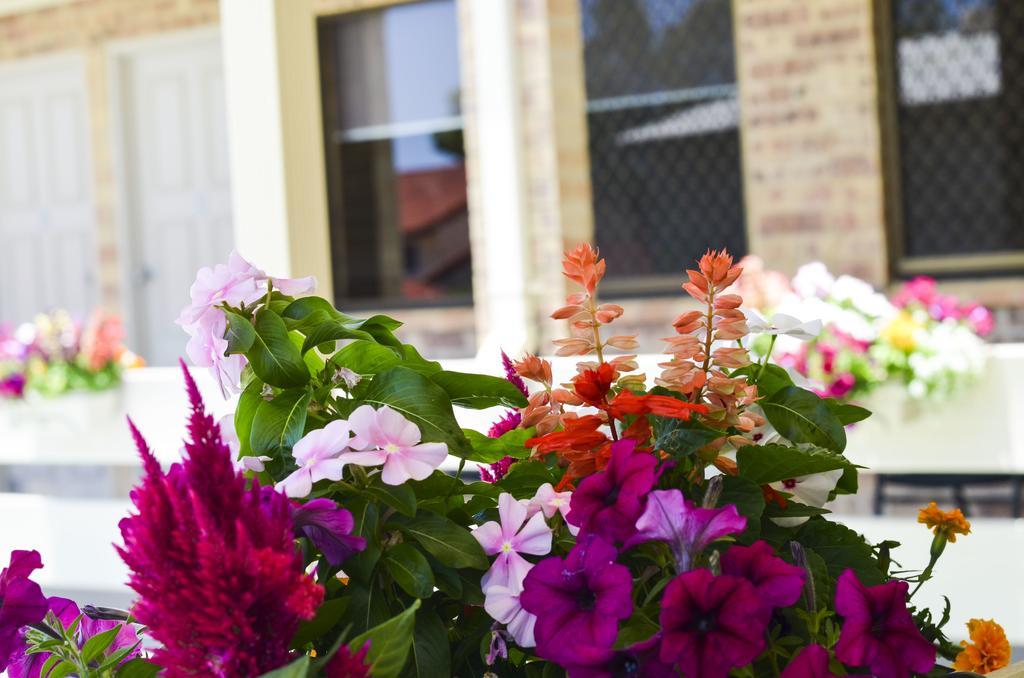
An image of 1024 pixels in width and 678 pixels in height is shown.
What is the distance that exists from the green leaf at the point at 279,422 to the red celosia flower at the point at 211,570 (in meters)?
0.18

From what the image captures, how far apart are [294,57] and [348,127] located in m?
4.19

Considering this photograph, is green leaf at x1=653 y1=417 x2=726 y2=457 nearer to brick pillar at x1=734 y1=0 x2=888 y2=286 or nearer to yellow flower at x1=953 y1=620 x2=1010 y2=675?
yellow flower at x1=953 y1=620 x2=1010 y2=675

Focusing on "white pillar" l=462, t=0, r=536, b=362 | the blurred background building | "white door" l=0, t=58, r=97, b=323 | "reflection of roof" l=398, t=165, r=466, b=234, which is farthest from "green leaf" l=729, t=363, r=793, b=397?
"white door" l=0, t=58, r=97, b=323

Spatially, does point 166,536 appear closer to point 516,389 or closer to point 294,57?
point 516,389

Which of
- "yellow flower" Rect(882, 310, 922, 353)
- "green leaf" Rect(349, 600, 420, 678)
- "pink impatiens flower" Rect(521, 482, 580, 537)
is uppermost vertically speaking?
"pink impatiens flower" Rect(521, 482, 580, 537)

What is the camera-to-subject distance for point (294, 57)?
8.48 ft

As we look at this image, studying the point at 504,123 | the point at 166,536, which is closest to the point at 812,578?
the point at 166,536

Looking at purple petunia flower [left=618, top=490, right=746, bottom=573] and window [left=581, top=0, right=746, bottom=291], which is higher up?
window [left=581, top=0, right=746, bottom=291]

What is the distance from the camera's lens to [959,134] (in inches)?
209

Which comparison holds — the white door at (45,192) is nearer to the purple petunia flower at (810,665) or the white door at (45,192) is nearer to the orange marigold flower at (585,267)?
the orange marigold flower at (585,267)

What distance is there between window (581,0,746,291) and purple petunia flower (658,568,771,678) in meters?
5.32

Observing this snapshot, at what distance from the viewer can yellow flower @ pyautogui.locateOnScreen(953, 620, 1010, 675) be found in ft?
2.45

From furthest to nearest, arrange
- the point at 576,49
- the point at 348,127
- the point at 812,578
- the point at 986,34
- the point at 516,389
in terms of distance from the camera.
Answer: the point at 348,127 < the point at 576,49 < the point at 986,34 < the point at 516,389 < the point at 812,578

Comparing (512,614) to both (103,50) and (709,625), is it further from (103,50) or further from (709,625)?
(103,50)
